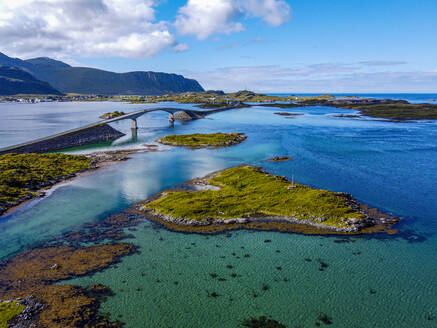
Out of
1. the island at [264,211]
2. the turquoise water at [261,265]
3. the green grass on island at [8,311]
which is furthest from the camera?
the island at [264,211]

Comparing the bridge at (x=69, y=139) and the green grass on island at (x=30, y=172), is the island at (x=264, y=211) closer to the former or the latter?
the green grass on island at (x=30, y=172)

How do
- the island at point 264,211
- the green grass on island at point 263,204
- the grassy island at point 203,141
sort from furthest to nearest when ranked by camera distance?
the grassy island at point 203,141 < the green grass on island at point 263,204 < the island at point 264,211

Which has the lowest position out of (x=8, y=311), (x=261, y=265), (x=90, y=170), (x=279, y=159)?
(x=8, y=311)

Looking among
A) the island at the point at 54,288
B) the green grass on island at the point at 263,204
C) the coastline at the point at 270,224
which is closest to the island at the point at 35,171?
the island at the point at 54,288

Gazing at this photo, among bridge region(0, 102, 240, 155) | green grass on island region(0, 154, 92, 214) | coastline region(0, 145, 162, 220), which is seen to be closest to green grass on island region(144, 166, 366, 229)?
coastline region(0, 145, 162, 220)

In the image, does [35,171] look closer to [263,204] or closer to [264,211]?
[263,204]

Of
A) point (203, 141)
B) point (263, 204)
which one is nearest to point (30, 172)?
point (263, 204)
